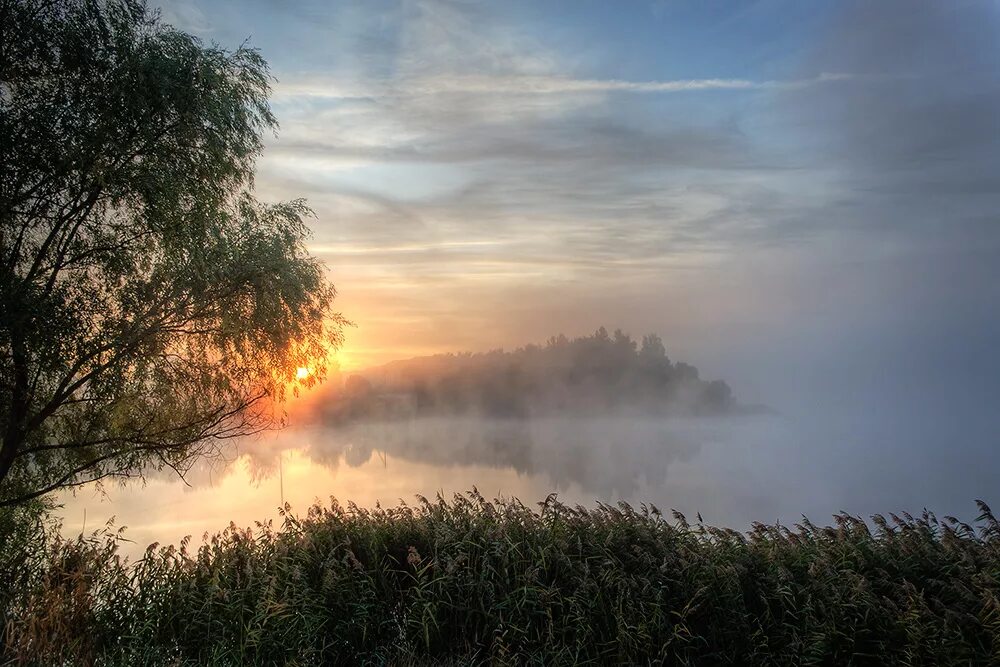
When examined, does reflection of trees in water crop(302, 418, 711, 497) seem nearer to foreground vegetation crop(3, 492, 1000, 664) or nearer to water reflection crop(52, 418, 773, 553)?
water reflection crop(52, 418, 773, 553)

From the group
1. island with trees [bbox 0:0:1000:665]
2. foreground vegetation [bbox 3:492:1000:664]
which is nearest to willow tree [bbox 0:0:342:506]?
island with trees [bbox 0:0:1000:665]

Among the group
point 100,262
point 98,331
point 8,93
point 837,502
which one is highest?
point 8,93

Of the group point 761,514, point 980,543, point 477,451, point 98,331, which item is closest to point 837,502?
point 761,514

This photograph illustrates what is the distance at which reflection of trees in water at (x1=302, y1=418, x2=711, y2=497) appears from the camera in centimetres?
6500

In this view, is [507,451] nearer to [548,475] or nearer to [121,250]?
[548,475]

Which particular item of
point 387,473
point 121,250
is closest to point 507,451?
point 387,473

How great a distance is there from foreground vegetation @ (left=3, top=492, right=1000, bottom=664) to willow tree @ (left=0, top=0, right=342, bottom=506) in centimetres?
350

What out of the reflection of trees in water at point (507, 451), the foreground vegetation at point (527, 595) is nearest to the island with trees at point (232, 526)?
the foreground vegetation at point (527, 595)

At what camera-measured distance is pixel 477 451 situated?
80562 mm

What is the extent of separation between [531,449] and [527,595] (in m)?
81.7

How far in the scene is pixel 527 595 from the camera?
26.1 feet

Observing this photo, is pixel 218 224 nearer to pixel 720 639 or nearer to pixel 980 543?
pixel 720 639

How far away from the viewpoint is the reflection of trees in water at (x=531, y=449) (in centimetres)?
6500

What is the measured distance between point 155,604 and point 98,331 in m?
4.89
